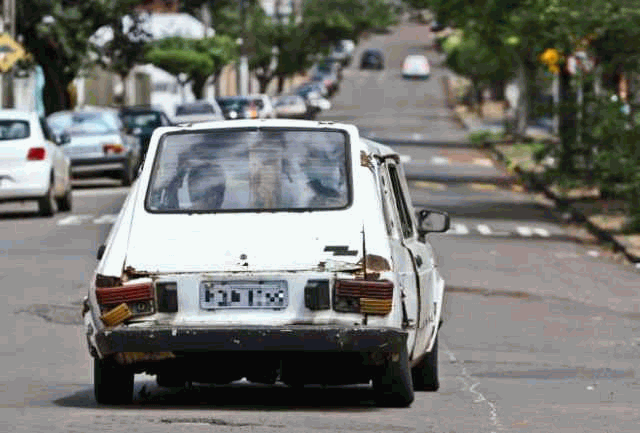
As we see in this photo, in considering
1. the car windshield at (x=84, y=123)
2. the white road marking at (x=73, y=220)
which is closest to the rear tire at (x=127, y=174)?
the car windshield at (x=84, y=123)

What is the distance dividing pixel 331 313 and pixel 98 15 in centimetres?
4628

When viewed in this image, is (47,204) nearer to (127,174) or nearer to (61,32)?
(127,174)

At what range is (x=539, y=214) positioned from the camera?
36.7 meters

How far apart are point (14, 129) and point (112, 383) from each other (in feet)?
68.8

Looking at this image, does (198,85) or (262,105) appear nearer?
(262,105)

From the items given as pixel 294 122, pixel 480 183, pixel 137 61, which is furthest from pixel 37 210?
pixel 137 61

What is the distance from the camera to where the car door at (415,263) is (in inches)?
466

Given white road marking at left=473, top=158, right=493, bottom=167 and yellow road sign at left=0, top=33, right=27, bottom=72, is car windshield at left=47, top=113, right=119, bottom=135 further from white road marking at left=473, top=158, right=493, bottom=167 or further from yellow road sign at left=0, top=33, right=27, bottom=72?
white road marking at left=473, top=158, right=493, bottom=167

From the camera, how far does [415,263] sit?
12.1 meters

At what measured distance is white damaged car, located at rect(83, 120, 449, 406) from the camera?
1110 centimetres

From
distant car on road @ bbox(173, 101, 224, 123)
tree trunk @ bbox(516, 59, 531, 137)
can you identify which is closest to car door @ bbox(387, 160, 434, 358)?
distant car on road @ bbox(173, 101, 224, 123)

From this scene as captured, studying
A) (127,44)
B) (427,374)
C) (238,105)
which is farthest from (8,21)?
(427,374)

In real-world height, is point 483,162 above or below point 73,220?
below

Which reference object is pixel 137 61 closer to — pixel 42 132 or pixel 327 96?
pixel 42 132
